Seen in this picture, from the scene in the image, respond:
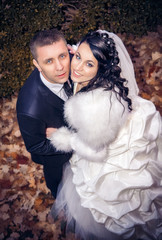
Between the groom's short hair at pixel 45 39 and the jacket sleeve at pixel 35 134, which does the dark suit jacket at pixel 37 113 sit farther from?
the groom's short hair at pixel 45 39

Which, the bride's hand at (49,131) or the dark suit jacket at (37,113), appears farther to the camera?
the bride's hand at (49,131)

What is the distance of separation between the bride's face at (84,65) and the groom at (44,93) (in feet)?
0.46

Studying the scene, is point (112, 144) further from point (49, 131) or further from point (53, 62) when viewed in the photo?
point (53, 62)

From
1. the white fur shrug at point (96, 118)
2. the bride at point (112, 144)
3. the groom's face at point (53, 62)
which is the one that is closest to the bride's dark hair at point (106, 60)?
the bride at point (112, 144)

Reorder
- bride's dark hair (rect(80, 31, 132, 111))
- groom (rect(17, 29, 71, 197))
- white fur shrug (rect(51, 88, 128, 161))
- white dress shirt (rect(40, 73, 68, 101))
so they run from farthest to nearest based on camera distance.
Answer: white dress shirt (rect(40, 73, 68, 101)) → groom (rect(17, 29, 71, 197)) → bride's dark hair (rect(80, 31, 132, 111)) → white fur shrug (rect(51, 88, 128, 161))

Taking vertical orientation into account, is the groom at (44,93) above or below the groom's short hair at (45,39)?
below

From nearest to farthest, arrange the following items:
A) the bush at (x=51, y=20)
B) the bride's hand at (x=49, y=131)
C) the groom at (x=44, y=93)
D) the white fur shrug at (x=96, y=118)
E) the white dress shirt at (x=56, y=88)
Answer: the white fur shrug at (x=96, y=118)
the groom at (x=44, y=93)
the white dress shirt at (x=56, y=88)
the bride's hand at (x=49, y=131)
the bush at (x=51, y=20)

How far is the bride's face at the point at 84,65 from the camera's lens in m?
2.21

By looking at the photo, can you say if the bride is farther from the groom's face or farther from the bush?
the bush

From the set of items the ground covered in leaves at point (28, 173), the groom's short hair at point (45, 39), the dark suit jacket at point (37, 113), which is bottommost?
the ground covered in leaves at point (28, 173)

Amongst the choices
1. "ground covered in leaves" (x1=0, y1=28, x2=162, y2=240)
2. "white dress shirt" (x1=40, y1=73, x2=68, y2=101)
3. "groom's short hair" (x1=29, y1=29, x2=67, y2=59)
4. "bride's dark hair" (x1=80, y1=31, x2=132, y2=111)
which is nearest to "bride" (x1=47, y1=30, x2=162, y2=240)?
"bride's dark hair" (x1=80, y1=31, x2=132, y2=111)

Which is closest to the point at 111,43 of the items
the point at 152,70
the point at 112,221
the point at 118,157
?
the point at 118,157

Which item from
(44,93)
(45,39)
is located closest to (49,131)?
(44,93)

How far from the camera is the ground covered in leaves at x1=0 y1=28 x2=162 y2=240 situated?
3.04 meters
